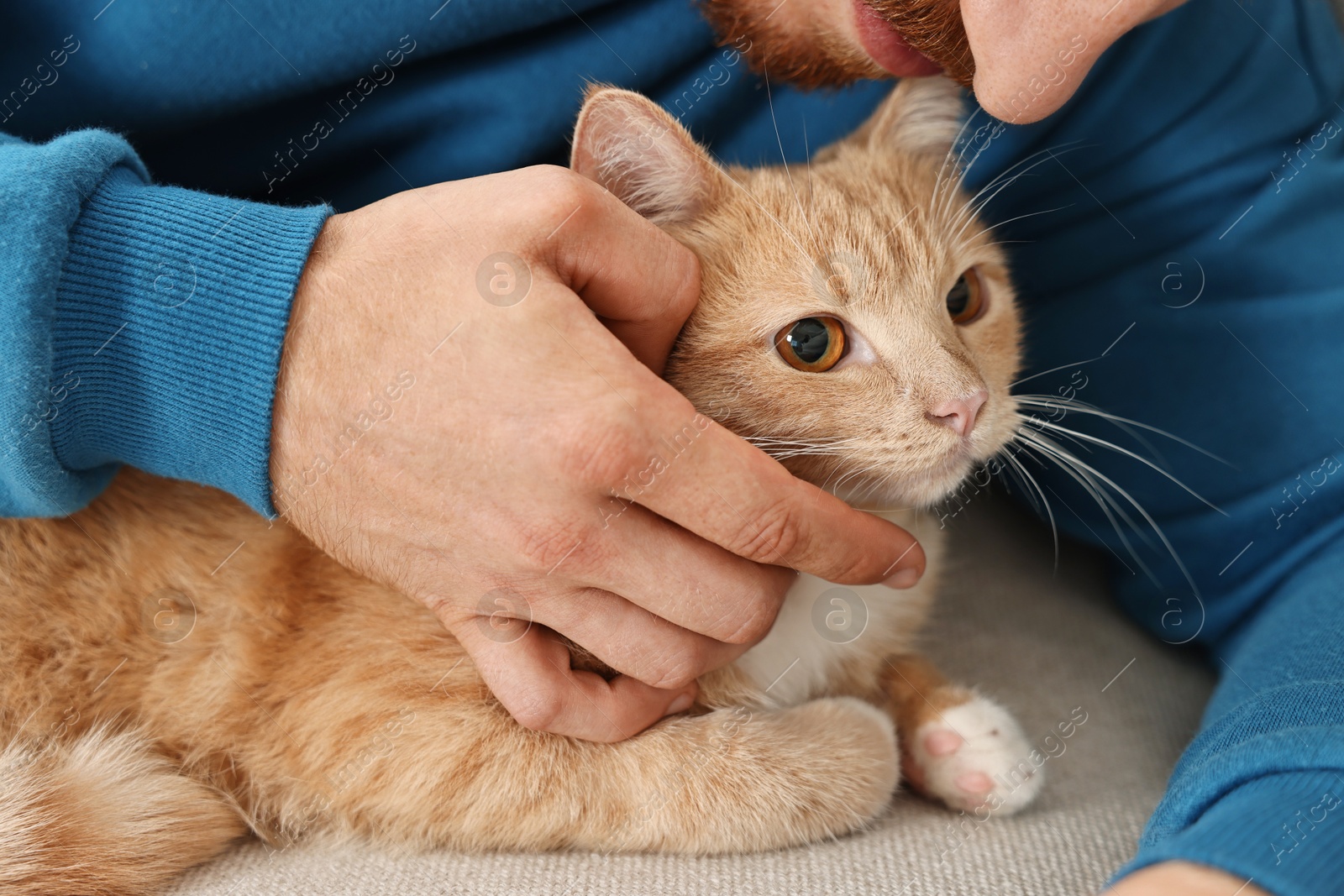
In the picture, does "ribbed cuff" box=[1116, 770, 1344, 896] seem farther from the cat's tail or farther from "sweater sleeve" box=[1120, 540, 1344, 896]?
the cat's tail

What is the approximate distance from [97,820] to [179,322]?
0.56 metres

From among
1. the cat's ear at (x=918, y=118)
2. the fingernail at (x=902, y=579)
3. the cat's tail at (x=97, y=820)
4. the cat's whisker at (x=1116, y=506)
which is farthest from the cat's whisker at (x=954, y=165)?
the cat's tail at (x=97, y=820)

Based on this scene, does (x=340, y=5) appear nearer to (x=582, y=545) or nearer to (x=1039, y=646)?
(x=582, y=545)

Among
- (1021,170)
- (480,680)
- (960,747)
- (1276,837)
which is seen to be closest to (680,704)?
(480,680)

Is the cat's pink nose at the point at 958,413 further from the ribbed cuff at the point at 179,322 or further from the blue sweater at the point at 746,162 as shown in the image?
the ribbed cuff at the point at 179,322

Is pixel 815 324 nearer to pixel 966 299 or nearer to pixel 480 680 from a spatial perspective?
pixel 966 299

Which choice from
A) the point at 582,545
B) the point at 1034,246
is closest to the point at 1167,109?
the point at 1034,246

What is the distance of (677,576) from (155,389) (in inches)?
22.7

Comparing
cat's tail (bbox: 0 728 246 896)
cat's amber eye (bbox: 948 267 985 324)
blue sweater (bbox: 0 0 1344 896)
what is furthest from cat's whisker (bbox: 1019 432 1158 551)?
cat's tail (bbox: 0 728 246 896)

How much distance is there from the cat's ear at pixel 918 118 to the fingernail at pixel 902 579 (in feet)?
2.25

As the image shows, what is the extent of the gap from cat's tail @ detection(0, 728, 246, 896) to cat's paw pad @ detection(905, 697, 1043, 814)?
2.86ft

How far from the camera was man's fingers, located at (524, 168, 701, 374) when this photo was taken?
0.89 metres

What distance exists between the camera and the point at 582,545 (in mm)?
891

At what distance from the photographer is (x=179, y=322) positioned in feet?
3.01
